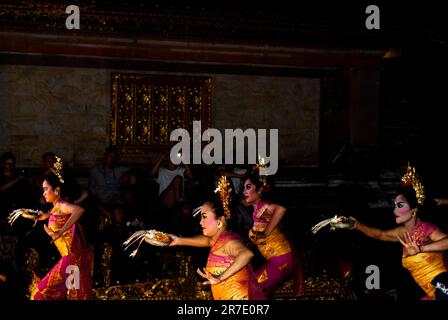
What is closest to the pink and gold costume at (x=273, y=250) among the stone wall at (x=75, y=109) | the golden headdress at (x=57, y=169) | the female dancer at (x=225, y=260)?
the female dancer at (x=225, y=260)

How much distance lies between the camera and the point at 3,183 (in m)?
9.27

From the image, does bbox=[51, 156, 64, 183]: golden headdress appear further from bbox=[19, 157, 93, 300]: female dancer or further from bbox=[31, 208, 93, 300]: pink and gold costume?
bbox=[31, 208, 93, 300]: pink and gold costume

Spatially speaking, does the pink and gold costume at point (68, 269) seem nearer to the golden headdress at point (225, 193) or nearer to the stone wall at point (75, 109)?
the golden headdress at point (225, 193)

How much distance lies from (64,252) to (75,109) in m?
4.28

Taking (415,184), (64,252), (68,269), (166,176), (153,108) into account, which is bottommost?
(68,269)

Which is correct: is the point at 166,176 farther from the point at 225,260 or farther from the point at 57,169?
the point at 225,260

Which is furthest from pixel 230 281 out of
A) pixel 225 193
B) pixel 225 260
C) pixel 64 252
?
pixel 64 252

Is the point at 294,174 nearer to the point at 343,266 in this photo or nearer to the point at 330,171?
the point at 330,171

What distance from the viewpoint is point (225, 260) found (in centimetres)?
581

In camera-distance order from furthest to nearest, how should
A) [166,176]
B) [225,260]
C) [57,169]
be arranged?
[166,176], [57,169], [225,260]

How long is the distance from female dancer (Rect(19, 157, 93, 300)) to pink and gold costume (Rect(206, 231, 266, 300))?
1.65 meters

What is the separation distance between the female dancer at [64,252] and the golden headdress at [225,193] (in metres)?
1.49

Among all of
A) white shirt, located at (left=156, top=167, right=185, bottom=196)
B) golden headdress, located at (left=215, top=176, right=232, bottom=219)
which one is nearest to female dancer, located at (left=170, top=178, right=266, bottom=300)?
golden headdress, located at (left=215, top=176, right=232, bottom=219)

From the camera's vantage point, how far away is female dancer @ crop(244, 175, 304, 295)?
292 inches
